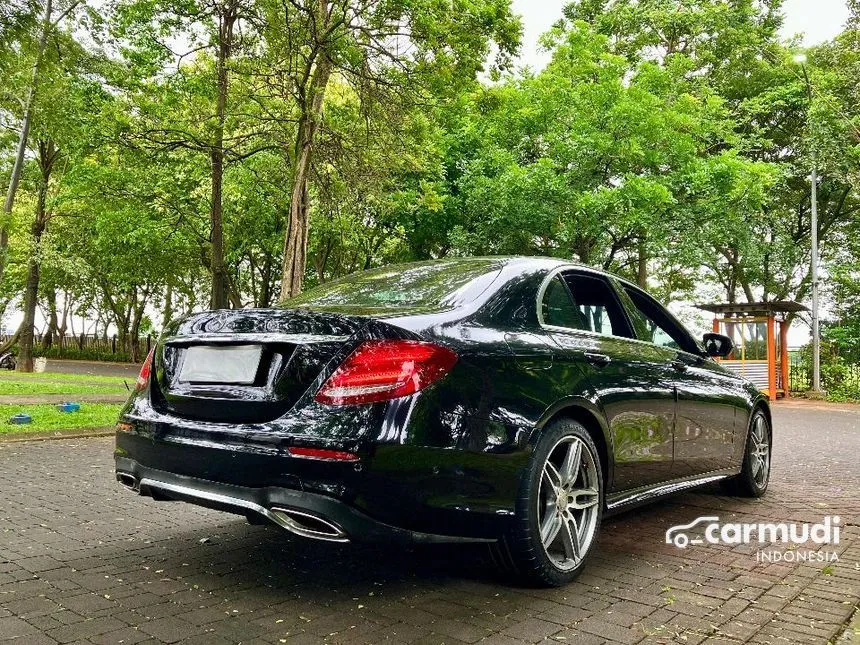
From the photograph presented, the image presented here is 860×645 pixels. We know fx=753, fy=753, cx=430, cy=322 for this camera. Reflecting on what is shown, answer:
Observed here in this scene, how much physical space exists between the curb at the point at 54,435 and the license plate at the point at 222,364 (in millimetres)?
5857

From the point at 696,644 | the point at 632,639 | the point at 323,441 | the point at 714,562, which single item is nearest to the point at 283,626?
the point at 323,441

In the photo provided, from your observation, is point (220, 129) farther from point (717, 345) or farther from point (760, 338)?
point (760, 338)

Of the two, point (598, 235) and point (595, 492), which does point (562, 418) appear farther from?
point (598, 235)

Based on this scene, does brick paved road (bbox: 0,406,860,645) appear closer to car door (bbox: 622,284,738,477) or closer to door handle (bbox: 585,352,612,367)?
car door (bbox: 622,284,738,477)

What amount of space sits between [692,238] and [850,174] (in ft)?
24.3

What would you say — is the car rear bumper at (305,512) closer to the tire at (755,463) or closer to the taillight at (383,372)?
the taillight at (383,372)

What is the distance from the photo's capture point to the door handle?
3.80 metres

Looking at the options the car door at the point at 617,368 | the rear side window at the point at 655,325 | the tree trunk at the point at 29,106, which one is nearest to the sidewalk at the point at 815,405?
the rear side window at the point at 655,325

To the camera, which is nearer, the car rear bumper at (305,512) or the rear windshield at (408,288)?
the car rear bumper at (305,512)

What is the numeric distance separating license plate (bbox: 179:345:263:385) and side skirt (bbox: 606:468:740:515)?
1.93m

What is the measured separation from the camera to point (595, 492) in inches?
146

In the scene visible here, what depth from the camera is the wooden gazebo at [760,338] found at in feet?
70.8

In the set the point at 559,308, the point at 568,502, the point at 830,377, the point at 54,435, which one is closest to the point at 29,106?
the point at 54,435

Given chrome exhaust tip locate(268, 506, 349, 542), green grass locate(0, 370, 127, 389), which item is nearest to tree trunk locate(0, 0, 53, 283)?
green grass locate(0, 370, 127, 389)
